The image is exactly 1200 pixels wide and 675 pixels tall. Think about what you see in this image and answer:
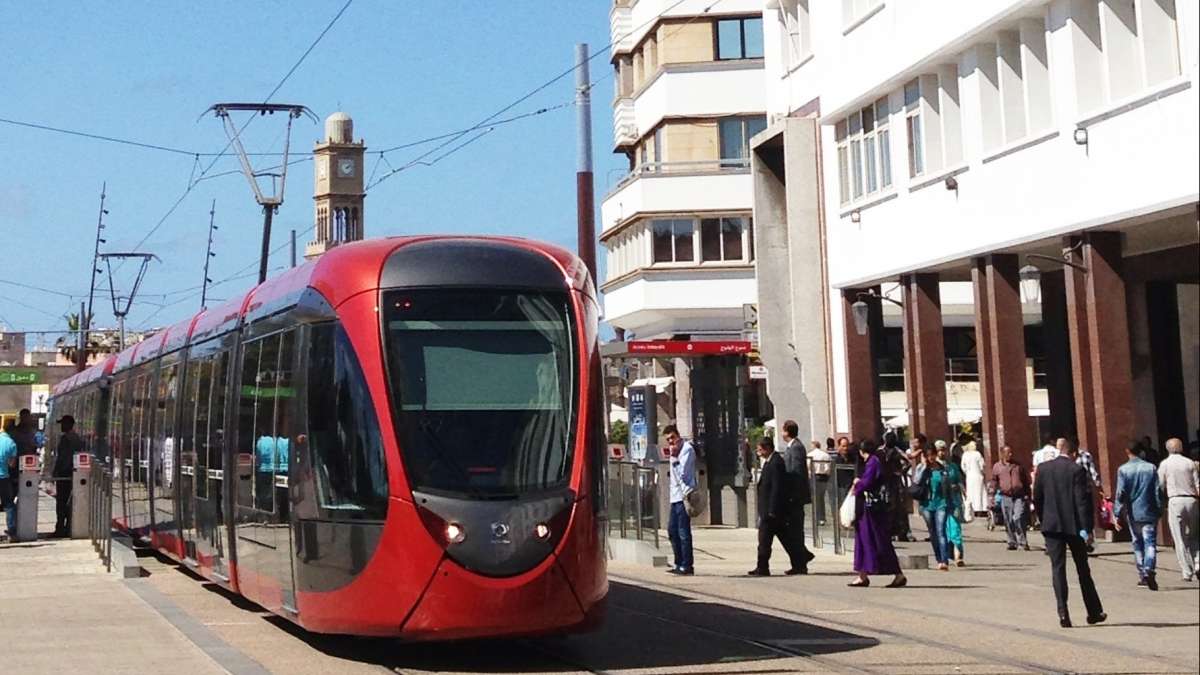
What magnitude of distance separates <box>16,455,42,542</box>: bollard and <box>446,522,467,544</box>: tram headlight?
56.1 feet

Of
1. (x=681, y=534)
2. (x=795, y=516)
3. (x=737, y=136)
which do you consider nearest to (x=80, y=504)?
(x=681, y=534)

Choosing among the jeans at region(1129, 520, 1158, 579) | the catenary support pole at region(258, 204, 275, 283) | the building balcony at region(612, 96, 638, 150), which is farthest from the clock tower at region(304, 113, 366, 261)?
the jeans at region(1129, 520, 1158, 579)

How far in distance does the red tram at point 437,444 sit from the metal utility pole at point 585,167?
2068 cm

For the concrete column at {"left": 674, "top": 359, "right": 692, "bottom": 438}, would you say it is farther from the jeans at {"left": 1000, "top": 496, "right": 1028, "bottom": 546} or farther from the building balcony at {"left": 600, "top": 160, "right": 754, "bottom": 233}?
the jeans at {"left": 1000, "top": 496, "right": 1028, "bottom": 546}

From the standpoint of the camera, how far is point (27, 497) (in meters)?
27.9

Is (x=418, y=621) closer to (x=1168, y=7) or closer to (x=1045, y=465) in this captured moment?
(x=1045, y=465)

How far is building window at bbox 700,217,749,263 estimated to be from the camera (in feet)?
166

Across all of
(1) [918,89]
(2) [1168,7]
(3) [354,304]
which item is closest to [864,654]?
(3) [354,304]

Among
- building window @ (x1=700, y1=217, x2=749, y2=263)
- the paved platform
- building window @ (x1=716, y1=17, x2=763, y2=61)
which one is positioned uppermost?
building window @ (x1=716, y1=17, x2=763, y2=61)

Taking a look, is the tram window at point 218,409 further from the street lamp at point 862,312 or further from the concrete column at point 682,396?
the concrete column at point 682,396

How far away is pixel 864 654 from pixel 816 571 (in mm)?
9995

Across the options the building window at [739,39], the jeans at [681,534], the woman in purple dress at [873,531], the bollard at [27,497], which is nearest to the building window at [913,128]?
the jeans at [681,534]

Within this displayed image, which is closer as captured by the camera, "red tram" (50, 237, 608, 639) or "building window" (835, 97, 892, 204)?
"red tram" (50, 237, 608, 639)

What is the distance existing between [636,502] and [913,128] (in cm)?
989
